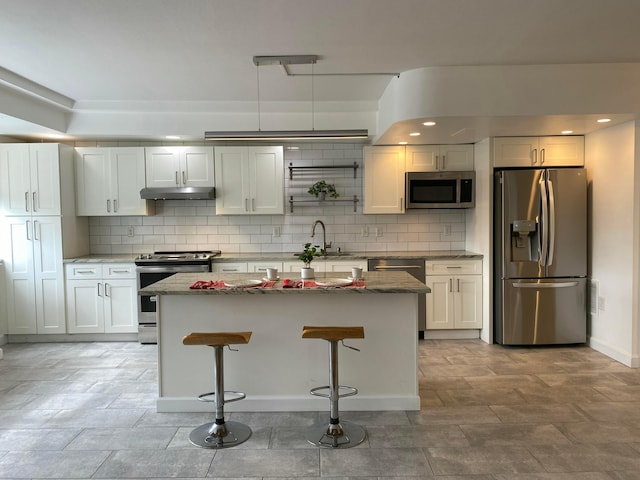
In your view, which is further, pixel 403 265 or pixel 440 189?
pixel 440 189

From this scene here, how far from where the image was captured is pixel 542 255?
459 cm

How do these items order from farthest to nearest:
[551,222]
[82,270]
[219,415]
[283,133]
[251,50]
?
1. [82,270]
2. [551,222]
3. [283,133]
4. [251,50]
5. [219,415]

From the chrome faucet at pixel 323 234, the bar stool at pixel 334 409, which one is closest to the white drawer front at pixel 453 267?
the chrome faucet at pixel 323 234

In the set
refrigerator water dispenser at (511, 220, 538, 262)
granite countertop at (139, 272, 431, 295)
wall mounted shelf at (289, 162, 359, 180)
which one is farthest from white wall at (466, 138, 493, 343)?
granite countertop at (139, 272, 431, 295)

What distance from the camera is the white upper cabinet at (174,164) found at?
5.21 meters

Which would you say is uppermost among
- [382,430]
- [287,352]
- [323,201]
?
[323,201]

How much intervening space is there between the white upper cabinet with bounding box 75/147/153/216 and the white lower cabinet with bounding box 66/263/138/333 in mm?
697

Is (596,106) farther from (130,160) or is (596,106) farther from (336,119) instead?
(130,160)

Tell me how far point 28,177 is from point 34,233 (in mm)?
606

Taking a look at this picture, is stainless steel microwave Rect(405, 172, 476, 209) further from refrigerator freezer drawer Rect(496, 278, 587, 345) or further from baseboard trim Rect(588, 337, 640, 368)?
baseboard trim Rect(588, 337, 640, 368)

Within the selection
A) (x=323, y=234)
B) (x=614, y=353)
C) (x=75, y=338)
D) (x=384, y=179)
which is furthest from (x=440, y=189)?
(x=75, y=338)

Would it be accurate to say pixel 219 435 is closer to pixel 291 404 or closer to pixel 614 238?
pixel 291 404

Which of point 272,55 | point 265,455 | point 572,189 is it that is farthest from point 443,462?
point 572,189

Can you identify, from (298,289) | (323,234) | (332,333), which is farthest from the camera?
(323,234)
